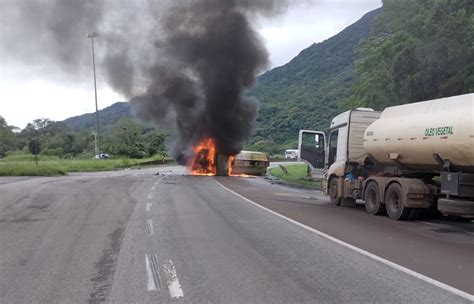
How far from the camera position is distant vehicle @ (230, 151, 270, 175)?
34.6 m

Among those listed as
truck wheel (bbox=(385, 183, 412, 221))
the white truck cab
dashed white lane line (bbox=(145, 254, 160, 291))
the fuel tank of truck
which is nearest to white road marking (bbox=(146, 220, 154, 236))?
dashed white lane line (bbox=(145, 254, 160, 291))

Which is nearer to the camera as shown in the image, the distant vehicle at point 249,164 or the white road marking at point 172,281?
the white road marking at point 172,281

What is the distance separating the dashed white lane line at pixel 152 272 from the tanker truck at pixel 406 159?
257 inches

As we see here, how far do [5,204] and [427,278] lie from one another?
493 inches

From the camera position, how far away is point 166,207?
1392cm

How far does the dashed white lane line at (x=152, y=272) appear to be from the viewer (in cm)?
583

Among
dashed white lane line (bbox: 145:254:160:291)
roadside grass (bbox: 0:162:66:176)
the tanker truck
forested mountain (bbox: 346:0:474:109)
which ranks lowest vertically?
roadside grass (bbox: 0:162:66:176)

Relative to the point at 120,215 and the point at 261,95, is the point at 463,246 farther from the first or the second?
the point at 261,95

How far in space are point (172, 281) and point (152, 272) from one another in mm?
562

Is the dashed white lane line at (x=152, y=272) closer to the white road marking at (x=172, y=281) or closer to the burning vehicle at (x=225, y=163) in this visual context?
the white road marking at (x=172, y=281)

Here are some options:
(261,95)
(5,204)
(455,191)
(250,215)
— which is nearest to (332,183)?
(250,215)

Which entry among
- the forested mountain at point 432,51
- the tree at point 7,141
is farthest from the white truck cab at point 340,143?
Answer: the tree at point 7,141

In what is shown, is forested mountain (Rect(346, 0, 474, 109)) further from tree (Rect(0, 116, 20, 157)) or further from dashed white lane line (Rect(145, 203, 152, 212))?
tree (Rect(0, 116, 20, 157))

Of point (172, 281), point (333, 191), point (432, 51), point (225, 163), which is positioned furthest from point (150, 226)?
point (225, 163)
